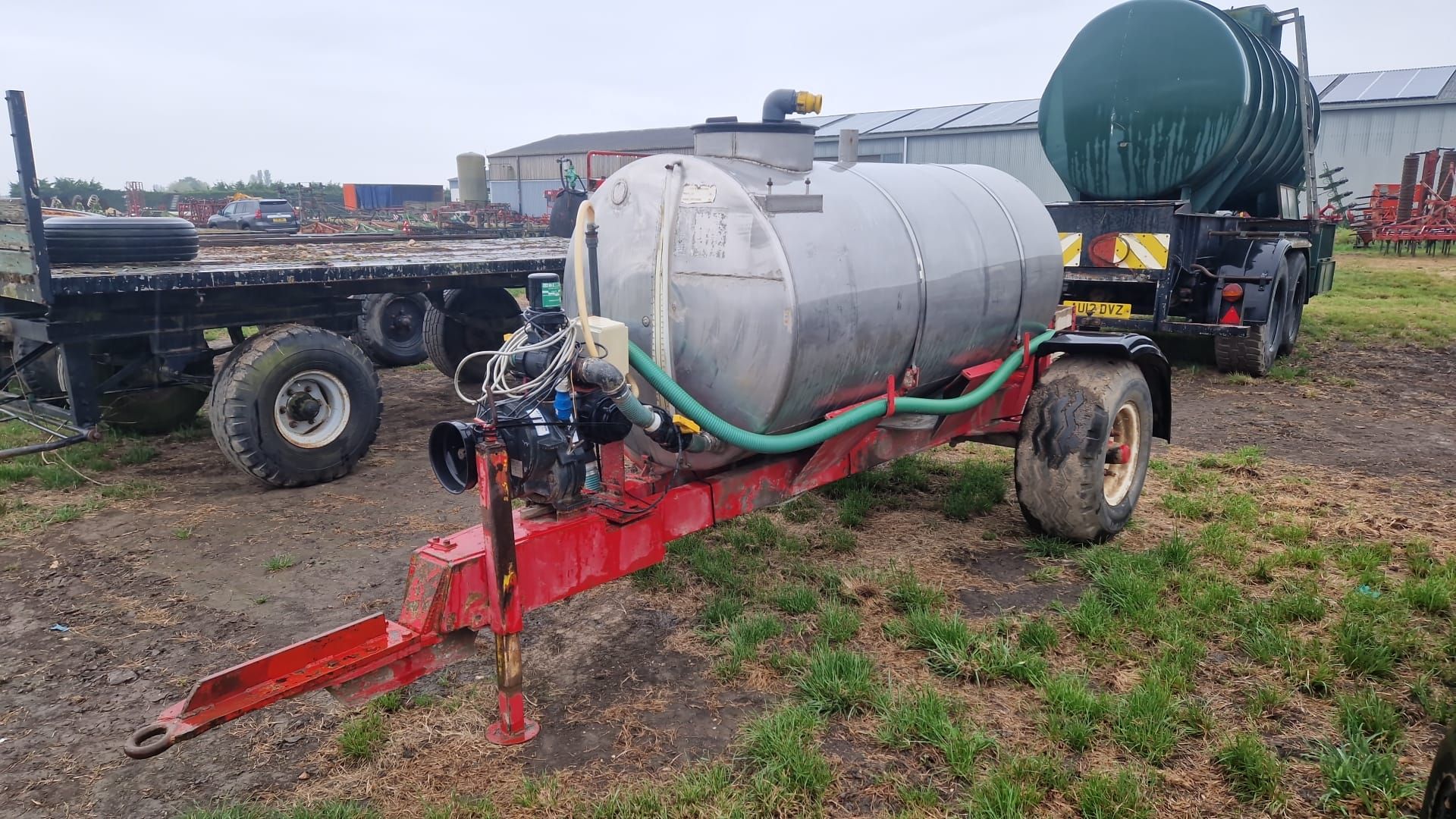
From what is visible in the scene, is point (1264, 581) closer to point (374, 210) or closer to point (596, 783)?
point (596, 783)

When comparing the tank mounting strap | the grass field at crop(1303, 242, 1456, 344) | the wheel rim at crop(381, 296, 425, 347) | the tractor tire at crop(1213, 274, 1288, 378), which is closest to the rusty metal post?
the tank mounting strap

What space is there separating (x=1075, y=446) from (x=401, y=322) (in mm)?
7748

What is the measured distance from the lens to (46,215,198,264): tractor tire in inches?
222

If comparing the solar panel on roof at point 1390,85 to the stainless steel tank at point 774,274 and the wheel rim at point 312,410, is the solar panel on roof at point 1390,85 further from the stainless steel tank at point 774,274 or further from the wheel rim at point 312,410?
the wheel rim at point 312,410

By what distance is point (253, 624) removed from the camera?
4238mm

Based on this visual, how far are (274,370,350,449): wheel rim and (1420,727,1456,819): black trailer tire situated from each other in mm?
5844

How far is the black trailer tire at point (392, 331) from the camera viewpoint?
9.85m

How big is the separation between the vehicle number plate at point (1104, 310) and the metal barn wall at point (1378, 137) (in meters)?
24.9

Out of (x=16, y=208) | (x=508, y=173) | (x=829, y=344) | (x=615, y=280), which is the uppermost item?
(x=508, y=173)

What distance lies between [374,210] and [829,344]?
137 ft

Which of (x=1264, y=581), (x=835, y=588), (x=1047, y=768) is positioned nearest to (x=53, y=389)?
(x=835, y=588)

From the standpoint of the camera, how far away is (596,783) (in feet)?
9.89

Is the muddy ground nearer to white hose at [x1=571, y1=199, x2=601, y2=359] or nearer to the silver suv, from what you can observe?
white hose at [x1=571, y1=199, x2=601, y2=359]

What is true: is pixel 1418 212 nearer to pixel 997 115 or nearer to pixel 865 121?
pixel 997 115
